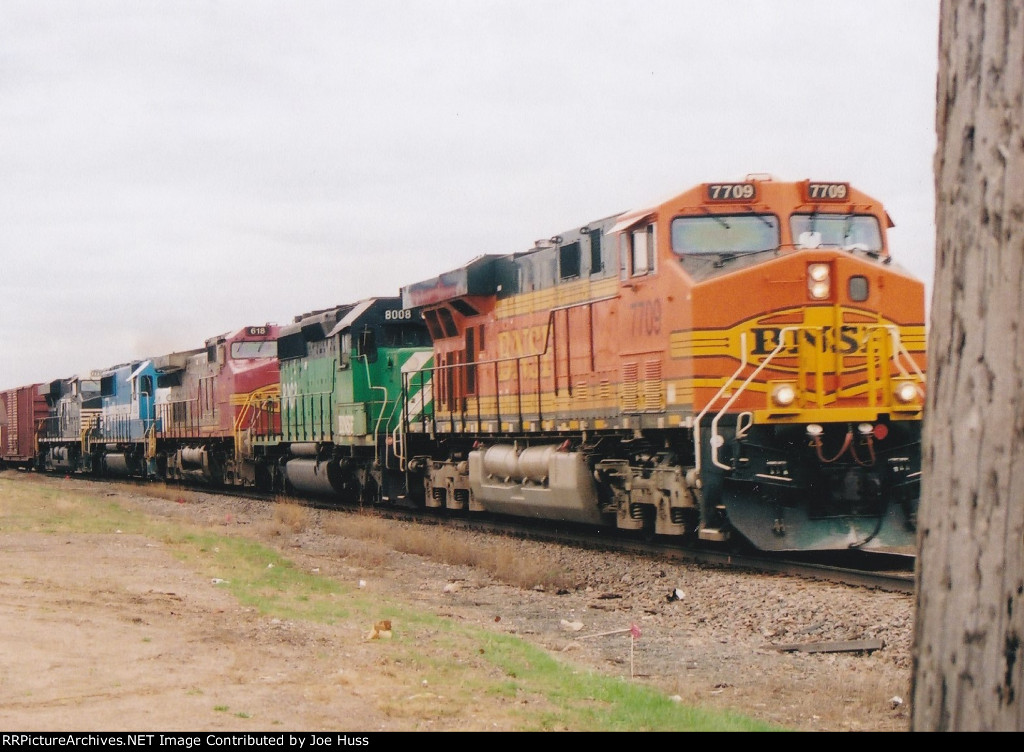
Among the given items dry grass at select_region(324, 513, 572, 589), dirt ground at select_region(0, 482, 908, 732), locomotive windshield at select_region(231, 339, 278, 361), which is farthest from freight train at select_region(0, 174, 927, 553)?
locomotive windshield at select_region(231, 339, 278, 361)

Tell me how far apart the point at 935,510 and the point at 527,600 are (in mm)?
9026

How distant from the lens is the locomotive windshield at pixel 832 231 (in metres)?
14.5

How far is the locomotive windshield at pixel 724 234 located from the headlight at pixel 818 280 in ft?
2.50

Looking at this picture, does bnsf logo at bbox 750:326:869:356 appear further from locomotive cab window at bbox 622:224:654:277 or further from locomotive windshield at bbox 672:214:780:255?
locomotive cab window at bbox 622:224:654:277

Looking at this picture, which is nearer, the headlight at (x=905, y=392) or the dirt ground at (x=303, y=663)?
the dirt ground at (x=303, y=663)

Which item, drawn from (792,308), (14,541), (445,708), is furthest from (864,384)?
(14,541)

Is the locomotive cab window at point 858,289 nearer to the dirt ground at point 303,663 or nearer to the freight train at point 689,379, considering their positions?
the freight train at point 689,379

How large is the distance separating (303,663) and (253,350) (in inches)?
1071

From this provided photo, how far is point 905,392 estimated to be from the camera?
44.9ft

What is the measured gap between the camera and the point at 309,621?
1051 centimetres

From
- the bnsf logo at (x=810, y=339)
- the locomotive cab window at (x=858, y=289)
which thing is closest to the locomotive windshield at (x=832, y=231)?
the locomotive cab window at (x=858, y=289)

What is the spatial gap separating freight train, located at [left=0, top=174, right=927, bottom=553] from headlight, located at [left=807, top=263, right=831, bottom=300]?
0.8 inches

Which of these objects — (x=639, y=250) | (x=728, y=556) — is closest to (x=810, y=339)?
(x=639, y=250)

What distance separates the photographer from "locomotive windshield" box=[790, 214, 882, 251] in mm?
14492
